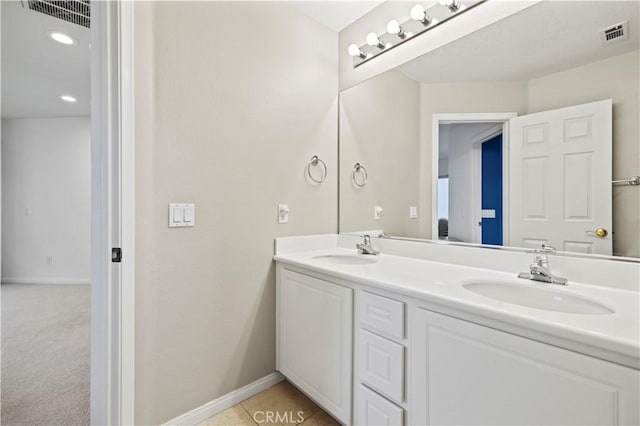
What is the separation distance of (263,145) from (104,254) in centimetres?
96

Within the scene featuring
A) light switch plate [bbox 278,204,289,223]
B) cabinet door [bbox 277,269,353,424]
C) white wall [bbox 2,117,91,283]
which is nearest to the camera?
cabinet door [bbox 277,269,353,424]

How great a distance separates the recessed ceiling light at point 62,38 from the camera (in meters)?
2.19

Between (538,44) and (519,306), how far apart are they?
3.72 ft

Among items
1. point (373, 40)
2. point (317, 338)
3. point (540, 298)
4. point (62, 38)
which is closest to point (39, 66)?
point (62, 38)

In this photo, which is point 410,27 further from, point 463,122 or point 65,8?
point 65,8

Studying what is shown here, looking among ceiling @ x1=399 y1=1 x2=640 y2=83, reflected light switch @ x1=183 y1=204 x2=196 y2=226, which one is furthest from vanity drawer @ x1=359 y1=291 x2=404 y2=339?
ceiling @ x1=399 y1=1 x2=640 y2=83

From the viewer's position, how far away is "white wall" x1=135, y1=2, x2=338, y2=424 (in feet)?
4.32

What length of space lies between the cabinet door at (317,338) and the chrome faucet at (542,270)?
0.74 m

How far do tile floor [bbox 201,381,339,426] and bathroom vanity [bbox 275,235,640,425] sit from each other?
0.14 meters

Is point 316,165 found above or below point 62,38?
below

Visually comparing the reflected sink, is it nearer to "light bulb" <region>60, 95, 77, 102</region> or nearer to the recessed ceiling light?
the recessed ceiling light

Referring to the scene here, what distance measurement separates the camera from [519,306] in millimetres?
867

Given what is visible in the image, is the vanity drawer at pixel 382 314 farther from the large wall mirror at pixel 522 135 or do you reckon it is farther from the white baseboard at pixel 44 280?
the white baseboard at pixel 44 280

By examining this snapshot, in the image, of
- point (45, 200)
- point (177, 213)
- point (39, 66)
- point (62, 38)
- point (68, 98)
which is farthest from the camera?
point (45, 200)
